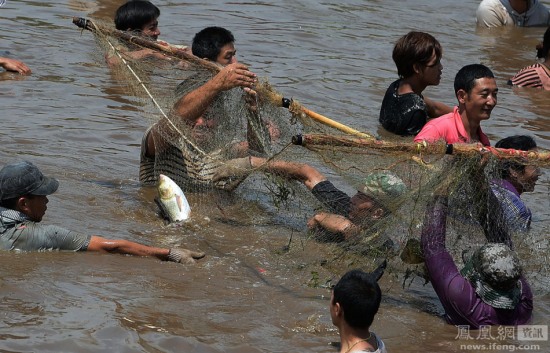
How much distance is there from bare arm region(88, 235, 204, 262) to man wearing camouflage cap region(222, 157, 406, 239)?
793 mm

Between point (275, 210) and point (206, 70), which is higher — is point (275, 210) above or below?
below

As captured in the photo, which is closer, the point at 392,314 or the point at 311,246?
the point at 392,314

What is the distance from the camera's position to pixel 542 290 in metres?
6.50

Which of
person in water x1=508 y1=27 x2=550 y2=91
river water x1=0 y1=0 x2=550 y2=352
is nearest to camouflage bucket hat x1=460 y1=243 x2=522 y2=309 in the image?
river water x1=0 y1=0 x2=550 y2=352

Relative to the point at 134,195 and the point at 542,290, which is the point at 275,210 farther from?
the point at 542,290

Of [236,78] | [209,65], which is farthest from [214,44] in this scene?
[236,78]

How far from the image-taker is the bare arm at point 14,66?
10.7 m

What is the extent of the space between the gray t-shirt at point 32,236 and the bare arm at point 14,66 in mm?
4567

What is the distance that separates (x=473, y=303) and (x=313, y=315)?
0.90 metres

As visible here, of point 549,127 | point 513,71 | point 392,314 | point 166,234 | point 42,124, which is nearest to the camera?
point 392,314

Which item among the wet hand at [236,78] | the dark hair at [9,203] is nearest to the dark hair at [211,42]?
the wet hand at [236,78]

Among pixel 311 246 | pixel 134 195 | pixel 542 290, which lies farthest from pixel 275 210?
pixel 542 290

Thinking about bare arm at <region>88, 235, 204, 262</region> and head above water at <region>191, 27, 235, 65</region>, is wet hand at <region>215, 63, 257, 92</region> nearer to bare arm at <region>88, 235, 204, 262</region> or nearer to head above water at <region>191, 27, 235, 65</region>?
head above water at <region>191, 27, 235, 65</region>

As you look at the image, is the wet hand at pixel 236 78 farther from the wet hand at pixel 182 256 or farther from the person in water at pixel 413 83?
the person in water at pixel 413 83
